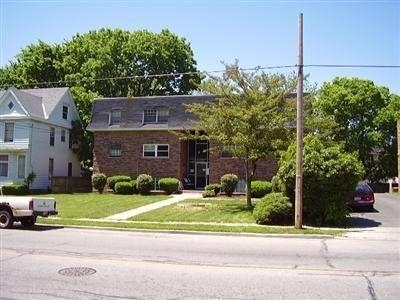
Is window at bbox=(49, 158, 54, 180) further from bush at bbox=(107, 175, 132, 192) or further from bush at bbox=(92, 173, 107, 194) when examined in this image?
bush at bbox=(107, 175, 132, 192)

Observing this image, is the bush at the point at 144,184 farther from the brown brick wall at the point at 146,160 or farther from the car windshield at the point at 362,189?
the car windshield at the point at 362,189

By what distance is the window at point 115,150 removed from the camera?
39.4 m

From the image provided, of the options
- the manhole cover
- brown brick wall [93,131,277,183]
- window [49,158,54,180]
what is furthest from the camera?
window [49,158,54,180]

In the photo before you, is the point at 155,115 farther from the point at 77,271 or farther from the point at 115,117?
the point at 77,271

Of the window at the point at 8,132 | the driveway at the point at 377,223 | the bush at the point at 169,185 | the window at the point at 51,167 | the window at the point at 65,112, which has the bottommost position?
the driveway at the point at 377,223

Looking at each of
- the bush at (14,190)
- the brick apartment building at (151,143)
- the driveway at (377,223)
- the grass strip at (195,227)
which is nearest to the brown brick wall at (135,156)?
the brick apartment building at (151,143)

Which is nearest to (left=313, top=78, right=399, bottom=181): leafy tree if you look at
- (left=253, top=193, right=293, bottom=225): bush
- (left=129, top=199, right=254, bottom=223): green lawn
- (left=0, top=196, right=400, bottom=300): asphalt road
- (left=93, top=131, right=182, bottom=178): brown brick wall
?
(left=93, top=131, right=182, bottom=178): brown brick wall

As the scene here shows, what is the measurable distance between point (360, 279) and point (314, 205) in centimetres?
1032

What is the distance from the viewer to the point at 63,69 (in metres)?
52.1

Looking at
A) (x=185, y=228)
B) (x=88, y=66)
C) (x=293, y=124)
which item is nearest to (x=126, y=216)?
(x=185, y=228)

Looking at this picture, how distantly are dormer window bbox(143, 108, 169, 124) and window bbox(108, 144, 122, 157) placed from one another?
9.78ft

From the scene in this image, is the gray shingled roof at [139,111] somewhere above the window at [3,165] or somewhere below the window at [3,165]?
above

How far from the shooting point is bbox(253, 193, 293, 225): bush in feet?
63.1

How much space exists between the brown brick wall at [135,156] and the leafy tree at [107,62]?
435 inches
